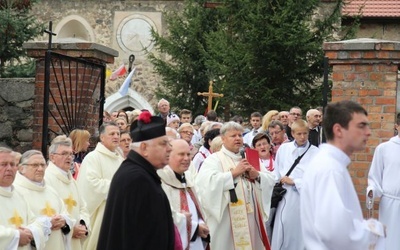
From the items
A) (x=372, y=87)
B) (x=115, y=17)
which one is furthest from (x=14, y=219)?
(x=115, y=17)

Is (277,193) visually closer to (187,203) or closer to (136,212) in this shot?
(187,203)

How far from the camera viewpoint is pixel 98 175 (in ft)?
34.9

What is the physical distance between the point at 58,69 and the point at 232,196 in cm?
307

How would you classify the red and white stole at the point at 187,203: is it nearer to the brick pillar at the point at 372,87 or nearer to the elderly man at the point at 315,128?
the brick pillar at the point at 372,87

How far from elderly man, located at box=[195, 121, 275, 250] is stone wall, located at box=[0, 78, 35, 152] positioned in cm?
Answer: 284

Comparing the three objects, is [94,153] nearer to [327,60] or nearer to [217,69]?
[327,60]

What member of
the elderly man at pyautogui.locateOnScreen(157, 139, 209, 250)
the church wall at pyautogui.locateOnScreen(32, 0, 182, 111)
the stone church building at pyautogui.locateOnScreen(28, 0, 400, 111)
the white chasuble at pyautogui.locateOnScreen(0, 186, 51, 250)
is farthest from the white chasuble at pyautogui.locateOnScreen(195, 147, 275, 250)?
the church wall at pyautogui.locateOnScreen(32, 0, 182, 111)

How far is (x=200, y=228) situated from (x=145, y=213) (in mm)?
3182

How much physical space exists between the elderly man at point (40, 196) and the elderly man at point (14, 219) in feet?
0.76

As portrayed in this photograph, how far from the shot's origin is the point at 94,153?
1070 centimetres

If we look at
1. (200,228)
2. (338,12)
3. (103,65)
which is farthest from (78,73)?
(338,12)

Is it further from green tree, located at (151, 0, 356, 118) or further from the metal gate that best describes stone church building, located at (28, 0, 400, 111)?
the metal gate

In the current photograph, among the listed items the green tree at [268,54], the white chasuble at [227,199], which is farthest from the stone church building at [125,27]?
the white chasuble at [227,199]

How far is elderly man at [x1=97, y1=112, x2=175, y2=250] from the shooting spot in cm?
645
